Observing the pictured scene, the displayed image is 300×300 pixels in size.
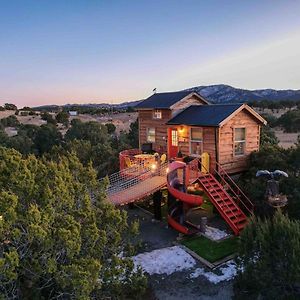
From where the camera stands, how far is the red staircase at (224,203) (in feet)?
47.5

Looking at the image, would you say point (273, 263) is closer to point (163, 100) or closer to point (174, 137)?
point (174, 137)

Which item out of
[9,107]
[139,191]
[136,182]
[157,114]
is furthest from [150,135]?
[9,107]

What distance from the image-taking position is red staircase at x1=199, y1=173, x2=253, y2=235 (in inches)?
570

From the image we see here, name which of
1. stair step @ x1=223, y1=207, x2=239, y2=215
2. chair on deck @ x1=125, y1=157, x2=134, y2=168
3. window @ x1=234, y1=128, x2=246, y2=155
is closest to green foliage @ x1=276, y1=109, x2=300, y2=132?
window @ x1=234, y1=128, x2=246, y2=155

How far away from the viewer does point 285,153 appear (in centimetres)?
1698

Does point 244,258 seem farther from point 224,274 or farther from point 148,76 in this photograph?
point 148,76

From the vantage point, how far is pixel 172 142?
19875 mm

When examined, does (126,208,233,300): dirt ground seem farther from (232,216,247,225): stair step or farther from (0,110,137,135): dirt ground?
(0,110,137,135): dirt ground

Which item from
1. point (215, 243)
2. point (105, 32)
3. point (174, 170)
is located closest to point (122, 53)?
point (105, 32)

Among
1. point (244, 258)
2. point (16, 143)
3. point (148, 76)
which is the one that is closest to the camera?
point (244, 258)

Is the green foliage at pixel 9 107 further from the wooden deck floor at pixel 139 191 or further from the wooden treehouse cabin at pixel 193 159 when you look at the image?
the wooden deck floor at pixel 139 191

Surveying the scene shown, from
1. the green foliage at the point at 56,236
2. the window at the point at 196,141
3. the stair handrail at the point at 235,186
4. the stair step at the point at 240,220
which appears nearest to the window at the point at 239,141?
the stair handrail at the point at 235,186

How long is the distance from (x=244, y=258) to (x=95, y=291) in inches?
165

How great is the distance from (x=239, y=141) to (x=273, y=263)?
9.97 metres
